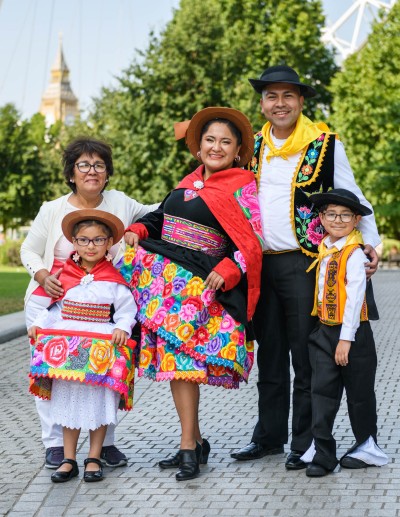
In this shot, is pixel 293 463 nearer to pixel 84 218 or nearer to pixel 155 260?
pixel 155 260

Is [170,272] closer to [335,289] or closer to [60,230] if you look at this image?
[60,230]

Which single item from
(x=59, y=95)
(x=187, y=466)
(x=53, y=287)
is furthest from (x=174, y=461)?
(x=59, y=95)

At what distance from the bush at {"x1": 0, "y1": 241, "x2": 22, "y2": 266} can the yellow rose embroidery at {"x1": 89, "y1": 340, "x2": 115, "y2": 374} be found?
138 feet

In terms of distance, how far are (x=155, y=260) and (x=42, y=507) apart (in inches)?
59.2

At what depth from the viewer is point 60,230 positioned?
674 centimetres

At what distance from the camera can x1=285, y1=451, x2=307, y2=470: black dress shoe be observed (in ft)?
21.3

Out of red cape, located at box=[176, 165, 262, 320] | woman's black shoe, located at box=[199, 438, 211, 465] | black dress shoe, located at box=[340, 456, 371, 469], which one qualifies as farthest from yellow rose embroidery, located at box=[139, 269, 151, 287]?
black dress shoe, located at box=[340, 456, 371, 469]

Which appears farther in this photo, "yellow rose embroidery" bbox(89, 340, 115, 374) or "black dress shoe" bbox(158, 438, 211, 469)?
"black dress shoe" bbox(158, 438, 211, 469)

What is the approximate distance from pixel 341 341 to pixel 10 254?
4296 centimetres

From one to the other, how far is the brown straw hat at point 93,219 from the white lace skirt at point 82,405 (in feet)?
2.75

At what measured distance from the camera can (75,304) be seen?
6387mm

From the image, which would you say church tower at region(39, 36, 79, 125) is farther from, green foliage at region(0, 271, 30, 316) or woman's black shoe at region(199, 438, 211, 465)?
woman's black shoe at region(199, 438, 211, 465)

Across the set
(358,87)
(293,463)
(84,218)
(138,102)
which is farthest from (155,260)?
(358,87)

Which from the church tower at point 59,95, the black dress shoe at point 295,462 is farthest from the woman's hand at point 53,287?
the church tower at point 59,95
